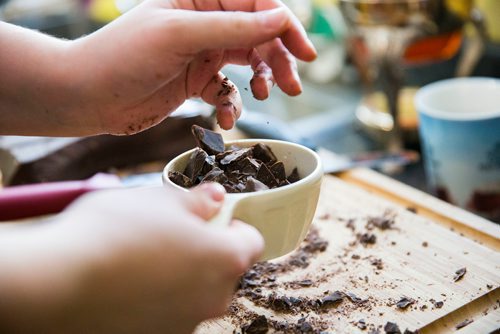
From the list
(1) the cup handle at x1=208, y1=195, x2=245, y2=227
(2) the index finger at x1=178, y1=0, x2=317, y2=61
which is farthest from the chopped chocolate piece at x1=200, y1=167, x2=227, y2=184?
(2) the index finger at x1=178, y1=0, x2=317, y2=61

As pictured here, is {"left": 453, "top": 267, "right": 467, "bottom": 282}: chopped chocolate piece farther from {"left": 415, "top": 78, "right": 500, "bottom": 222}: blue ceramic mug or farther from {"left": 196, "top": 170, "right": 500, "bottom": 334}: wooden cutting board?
{"left": 415, "top": 78, "right": 500, "bottom": 222}: blue ceramic mug

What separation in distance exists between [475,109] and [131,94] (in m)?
1.05

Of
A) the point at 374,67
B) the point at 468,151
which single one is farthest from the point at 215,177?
the point at 374,67

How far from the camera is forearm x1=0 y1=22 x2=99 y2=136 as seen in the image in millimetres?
1082

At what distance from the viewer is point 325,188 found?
1434 mm

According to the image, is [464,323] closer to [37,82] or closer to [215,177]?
[215,177]

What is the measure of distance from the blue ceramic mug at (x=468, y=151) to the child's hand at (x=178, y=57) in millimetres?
663

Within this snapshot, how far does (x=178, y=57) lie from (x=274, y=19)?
0.16 meters

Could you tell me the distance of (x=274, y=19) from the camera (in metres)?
0.89

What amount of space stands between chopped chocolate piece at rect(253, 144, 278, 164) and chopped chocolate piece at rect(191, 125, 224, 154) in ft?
0.19

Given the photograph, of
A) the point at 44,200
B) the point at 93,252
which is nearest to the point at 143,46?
the point at 93,252

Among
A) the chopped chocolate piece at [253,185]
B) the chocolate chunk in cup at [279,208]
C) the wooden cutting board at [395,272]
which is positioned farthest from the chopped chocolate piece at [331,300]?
the chopped chocolate piece at [253,185]

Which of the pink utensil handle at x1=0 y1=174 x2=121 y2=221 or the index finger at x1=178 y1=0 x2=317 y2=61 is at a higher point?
the index finger at x1=178 y1=0 x2=317 y2=61

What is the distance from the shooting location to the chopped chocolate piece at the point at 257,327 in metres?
0.96
